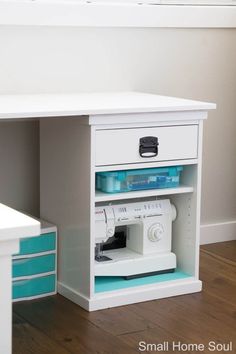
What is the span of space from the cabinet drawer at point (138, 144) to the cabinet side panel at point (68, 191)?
0.20 feet

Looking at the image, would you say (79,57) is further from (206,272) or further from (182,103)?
(206,272)

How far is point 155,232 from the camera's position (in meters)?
2.83

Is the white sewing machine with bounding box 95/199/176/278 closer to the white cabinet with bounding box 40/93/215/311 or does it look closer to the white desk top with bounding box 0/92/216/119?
the white cabinet with bounding box 40/93/215/311

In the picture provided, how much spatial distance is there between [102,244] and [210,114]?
0.89 meters

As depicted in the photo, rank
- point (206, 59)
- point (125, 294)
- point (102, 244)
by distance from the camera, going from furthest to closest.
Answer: point (206, 59)
point (102, 244)
point (125, 294)

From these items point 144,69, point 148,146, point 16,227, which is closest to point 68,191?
point 148,146

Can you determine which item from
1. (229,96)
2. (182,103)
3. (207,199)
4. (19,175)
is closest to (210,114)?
(229,96)

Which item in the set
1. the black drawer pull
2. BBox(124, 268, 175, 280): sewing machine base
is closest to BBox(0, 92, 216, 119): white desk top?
the black drawer pull

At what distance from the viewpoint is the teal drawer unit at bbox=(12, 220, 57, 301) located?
107 inches

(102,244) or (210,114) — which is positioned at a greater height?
(210,114)

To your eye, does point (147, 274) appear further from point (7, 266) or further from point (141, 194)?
point (7, 266)

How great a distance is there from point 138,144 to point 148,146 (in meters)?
0.04

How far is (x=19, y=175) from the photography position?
9.78 feet

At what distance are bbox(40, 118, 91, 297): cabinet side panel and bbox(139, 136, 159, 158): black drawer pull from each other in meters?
0.20
